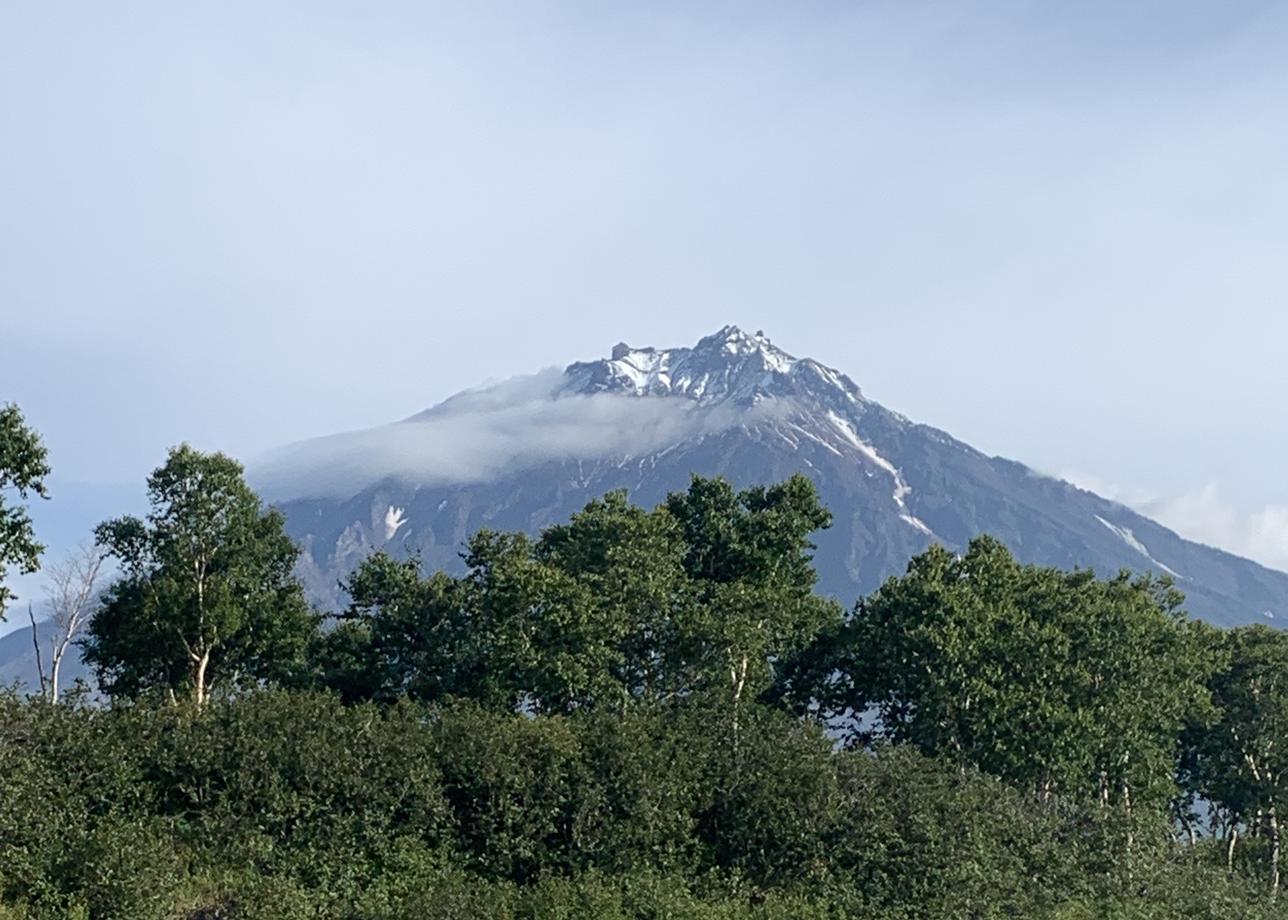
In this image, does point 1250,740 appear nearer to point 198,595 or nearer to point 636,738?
point 636,738

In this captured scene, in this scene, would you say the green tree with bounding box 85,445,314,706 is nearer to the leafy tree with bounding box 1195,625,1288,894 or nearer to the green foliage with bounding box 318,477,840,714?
the green foliage with bounding box 318,477,840,714

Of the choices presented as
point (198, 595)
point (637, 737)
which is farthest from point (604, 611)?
point (198, 595)

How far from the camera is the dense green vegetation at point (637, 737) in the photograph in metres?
22.1

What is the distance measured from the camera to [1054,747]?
3388cm

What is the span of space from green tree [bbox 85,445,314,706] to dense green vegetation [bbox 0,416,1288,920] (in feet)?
0.35

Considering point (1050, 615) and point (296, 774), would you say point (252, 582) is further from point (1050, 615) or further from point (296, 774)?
point (1050, 615)

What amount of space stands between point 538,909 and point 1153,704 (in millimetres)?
22423

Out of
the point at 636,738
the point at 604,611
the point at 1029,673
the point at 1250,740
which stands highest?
the point at 604,611

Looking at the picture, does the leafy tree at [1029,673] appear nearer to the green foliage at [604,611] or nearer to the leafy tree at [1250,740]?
the leafy tree at [1250,740]

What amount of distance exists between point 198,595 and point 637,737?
→ 1486 centimetres

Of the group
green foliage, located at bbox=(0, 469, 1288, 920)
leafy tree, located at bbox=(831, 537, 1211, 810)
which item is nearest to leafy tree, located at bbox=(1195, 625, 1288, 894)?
green foliage, located at bbox=(0, 469, 1288, 920)

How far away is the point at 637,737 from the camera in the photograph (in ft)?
83.5

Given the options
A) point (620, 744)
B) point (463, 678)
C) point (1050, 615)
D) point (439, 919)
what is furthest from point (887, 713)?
point (439, 919)

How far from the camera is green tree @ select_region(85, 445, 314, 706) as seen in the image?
3416 centimetres
